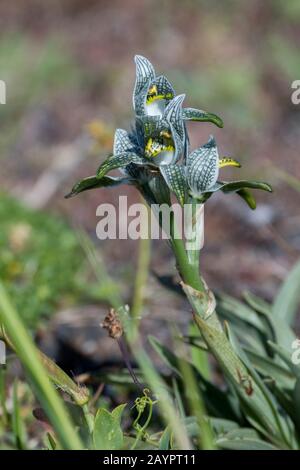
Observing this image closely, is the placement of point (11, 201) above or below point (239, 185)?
above

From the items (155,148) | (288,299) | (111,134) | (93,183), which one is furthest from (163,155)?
(111,134)

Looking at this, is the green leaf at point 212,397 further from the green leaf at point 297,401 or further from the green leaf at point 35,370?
the green leaf at point 35,370

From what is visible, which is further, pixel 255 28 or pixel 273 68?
pixel 255 28

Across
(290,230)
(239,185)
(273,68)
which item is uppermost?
(273,68)

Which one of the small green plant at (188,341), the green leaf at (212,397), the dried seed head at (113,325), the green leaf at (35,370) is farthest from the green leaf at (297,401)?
the green leaf at (35,370)

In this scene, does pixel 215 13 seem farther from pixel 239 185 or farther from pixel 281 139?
pixel 239 185
